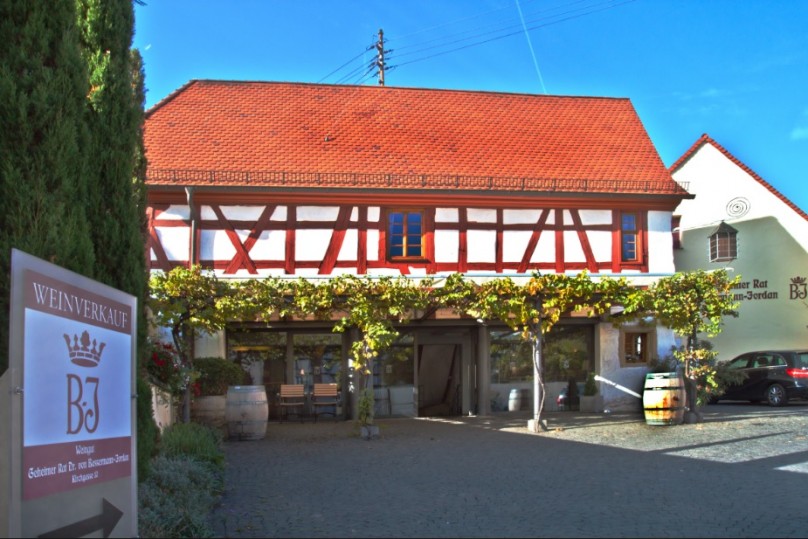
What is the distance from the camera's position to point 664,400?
14984 mm

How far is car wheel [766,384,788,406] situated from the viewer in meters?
20.2

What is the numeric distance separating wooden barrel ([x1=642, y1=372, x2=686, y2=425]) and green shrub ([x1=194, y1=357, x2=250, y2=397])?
7482 millimetres

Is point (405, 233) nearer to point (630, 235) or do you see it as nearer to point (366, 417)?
point (630, 235)

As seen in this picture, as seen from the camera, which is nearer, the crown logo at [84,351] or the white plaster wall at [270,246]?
the crown logo at [84,351]

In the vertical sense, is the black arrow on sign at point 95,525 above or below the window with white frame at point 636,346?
below

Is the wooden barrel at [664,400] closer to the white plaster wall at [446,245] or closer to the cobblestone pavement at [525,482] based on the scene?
the cobblestone pavement at [525,482]

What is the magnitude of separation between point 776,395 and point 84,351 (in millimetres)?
19414

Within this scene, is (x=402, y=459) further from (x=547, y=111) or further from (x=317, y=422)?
(x=547, y=111)

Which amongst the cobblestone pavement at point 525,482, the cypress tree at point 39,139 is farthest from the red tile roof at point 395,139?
the cypress tree at point 39,139

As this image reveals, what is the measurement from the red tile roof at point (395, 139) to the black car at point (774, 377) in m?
4.95

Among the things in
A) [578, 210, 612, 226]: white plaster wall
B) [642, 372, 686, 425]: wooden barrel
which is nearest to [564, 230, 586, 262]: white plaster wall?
[578, 210, 612, 226]: white plaster wall

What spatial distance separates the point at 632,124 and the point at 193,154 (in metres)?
11.2

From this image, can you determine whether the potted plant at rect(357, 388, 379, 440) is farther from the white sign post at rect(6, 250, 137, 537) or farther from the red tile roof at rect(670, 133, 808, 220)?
the red tile roof at rect(670, 133, 808, 220)

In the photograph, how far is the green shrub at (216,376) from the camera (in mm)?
15203
